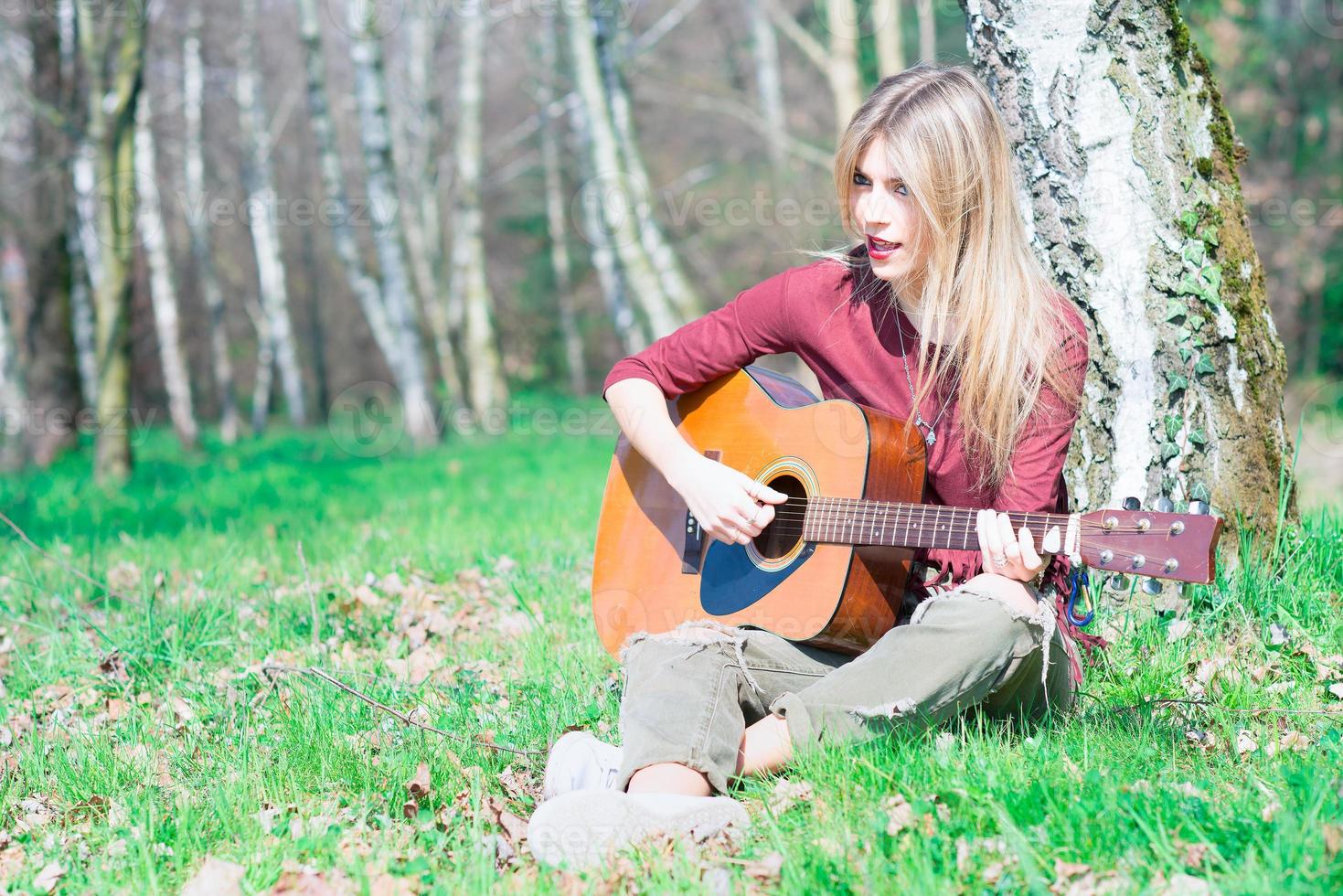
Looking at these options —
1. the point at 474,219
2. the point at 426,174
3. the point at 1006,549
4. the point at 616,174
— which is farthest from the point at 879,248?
the point at 426,174

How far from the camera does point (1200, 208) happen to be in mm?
3250

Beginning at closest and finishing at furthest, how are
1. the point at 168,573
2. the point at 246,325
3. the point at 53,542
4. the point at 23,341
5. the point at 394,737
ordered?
the point at 394,737, the point at 168,573, the point at 53,542, the point at 23,341, the point at 246,325

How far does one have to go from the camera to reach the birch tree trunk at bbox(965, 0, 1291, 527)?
3.21 metres

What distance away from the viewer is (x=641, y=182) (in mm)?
10273

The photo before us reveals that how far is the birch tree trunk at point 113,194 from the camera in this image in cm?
815

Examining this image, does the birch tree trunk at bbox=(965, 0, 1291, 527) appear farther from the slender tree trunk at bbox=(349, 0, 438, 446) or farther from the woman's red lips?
the slender tree trunk at bbox=(349, 0, 438, 446)

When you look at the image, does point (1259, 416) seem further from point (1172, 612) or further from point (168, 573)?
point (168, 573)

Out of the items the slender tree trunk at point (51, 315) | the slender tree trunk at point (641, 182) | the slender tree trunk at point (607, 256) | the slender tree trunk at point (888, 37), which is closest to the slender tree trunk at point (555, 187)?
the slender tree trunk at point (607, 256)

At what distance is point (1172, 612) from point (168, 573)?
3788mm

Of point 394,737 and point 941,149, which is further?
point 394,737

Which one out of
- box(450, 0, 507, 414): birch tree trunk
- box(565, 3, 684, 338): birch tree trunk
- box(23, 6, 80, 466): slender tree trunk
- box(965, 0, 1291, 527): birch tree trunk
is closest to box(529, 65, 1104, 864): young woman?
box(965, 0, 1291, 527): birch tree trunk

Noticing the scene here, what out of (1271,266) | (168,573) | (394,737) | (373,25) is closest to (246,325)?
(373,25)

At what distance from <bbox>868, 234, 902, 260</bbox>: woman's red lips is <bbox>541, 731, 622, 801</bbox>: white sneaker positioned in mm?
1363

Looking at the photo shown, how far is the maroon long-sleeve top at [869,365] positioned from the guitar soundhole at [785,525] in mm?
299
